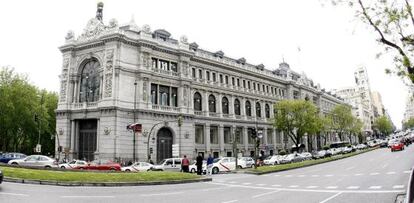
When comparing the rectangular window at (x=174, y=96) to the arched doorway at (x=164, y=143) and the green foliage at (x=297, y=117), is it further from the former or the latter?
the green foliage at (x=297, y=117)

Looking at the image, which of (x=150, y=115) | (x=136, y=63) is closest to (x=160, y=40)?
(x=136, y=63)

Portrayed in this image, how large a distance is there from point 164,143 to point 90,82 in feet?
43.6

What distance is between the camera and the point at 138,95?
145 feet

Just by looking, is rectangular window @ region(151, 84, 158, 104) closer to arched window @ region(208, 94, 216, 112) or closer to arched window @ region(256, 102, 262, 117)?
arched window @ region(208, 94, 216, 112)

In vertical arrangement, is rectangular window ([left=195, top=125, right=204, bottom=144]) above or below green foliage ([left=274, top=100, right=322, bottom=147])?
below

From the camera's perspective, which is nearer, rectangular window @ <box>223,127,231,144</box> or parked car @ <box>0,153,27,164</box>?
parked car @ <box>0,153,27,164</box>

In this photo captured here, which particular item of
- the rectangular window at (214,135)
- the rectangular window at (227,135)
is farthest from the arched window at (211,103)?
the rectangular window at (227,135)

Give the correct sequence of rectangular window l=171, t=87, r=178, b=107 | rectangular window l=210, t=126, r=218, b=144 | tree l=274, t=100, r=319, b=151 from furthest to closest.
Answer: tree l=274, t=100, r=319, b=151 < rectangular window l=210, t=126, r=218, b=144 < rectangular window l=171, t=87, r=178, b=107

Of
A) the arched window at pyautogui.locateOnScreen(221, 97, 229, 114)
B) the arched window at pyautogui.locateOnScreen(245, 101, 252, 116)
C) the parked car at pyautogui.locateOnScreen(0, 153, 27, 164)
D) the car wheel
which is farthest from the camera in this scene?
the arched window at pyautogui.locateOnScreen(245, 101, 252, 116)

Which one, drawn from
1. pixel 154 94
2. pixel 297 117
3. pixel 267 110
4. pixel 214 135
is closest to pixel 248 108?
pixel 267 110

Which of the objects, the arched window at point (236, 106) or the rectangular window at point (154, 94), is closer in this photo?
the rectangular window at point (154, 94)

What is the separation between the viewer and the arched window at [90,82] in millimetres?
45406

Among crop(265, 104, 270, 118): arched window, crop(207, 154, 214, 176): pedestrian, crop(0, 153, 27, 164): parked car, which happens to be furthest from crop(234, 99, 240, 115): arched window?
crop(0, 153, 27, 164): parked car

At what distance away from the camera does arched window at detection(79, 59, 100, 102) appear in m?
45.4
